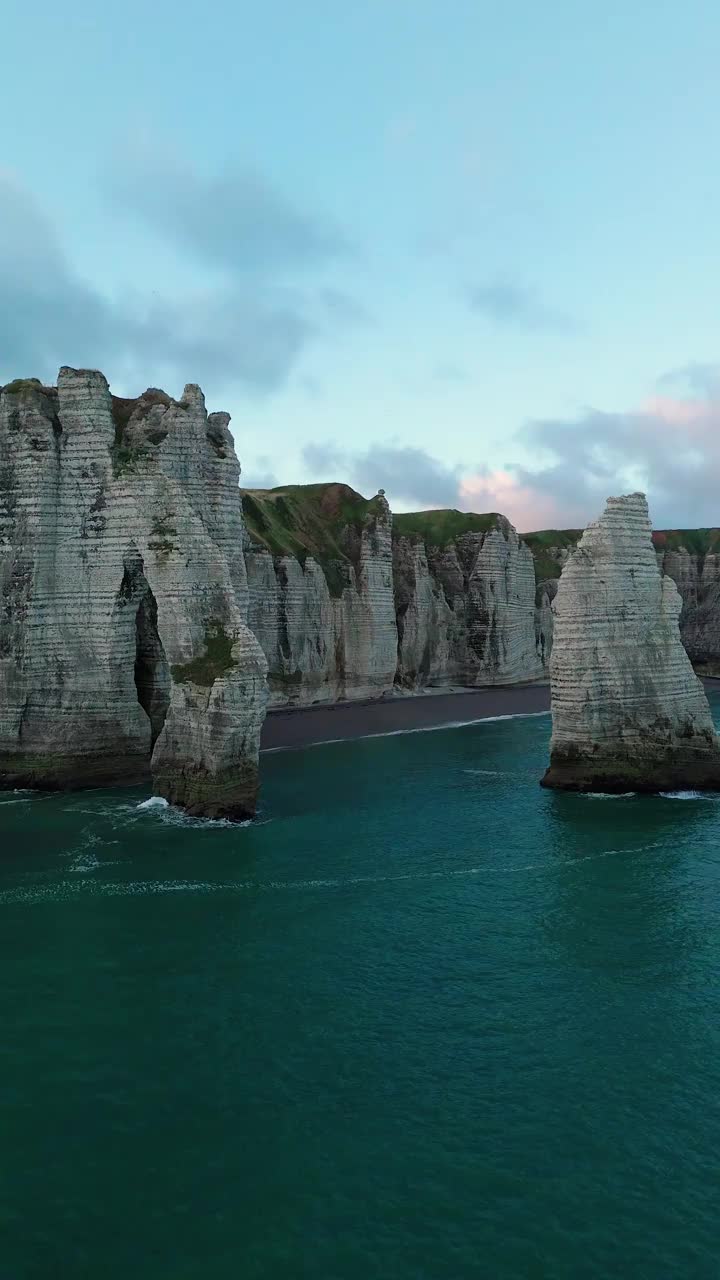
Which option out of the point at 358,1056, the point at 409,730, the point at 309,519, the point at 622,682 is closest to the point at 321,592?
the point at 309,519

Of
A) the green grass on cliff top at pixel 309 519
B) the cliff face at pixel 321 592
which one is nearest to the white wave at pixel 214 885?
the cliff face at pixel 321 592

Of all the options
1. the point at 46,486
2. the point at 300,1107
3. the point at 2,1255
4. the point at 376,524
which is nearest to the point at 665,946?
the point at 300,1107

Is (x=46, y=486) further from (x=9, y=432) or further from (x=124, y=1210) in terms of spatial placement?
(x=124, y=1210)

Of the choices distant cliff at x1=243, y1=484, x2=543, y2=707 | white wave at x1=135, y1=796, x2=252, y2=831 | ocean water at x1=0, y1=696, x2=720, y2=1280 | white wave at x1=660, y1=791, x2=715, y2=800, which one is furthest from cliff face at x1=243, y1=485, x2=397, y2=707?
ocean water at x1=0, y1=696, x2=720, y2=1280

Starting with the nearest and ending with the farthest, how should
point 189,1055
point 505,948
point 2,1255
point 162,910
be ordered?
1. point 2,1255
2. point 189,1055
3. point 505,948
4. point 162,910

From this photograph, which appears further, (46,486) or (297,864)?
(46,486)

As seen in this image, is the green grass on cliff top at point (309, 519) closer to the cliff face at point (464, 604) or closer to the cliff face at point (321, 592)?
the cliff face at point (321, 592)
